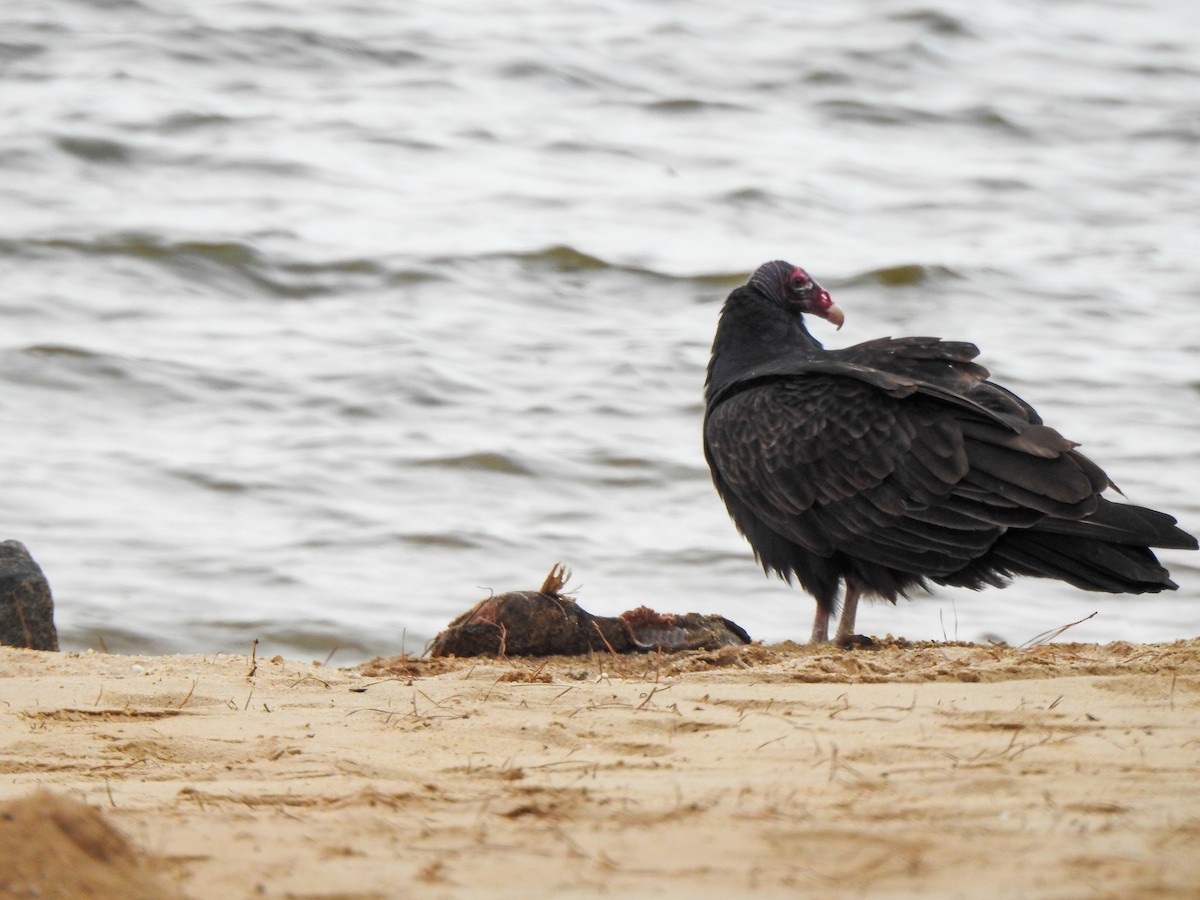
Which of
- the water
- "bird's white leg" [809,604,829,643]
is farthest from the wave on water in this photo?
"bird's white leg" [809,604,829,643]

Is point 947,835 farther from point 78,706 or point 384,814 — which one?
point 78,706

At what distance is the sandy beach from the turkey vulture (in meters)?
0.60

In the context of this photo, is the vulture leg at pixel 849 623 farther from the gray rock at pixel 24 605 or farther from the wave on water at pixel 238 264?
the wave on water at pixel 238 264

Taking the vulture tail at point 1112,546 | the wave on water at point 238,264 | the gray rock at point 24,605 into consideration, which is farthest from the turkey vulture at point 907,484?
the wave on water at point 238,264

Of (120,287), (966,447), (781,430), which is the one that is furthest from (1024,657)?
(120,287)

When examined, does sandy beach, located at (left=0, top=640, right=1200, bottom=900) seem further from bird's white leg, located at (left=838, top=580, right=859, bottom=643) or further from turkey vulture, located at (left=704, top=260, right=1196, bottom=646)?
bird's white leg, located at (left=838, top=580, right=859, bottom=643)

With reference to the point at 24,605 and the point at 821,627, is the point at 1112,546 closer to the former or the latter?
the point at 821,627

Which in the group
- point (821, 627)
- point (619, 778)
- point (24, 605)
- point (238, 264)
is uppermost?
point (619, 778)

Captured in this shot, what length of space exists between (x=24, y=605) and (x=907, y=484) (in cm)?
283

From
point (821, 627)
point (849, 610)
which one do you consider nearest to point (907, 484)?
point (849, 610)

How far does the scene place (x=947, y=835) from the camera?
2.30 m

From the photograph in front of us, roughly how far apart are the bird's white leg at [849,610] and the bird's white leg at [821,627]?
6 cm

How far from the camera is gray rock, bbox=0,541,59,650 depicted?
4.94 metres

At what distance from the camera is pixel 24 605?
496 cm
